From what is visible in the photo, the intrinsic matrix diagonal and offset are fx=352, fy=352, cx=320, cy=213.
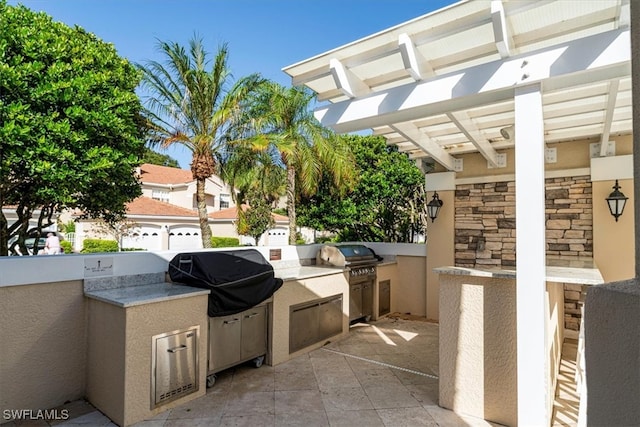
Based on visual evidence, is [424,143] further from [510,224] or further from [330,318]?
[330,318]

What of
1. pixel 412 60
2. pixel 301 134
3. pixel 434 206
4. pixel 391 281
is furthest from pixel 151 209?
pixel 412 60

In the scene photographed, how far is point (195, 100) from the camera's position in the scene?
30.9 feet

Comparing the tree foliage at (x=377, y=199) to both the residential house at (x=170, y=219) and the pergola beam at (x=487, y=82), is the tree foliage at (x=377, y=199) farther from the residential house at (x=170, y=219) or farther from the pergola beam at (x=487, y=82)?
the pergola beam at (x=487, y=82)

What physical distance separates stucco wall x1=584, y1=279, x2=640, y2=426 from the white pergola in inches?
88.3

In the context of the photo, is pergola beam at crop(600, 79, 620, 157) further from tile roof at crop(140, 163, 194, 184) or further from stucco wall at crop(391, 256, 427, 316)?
tile roof at crop(140, 163, 194, 184)

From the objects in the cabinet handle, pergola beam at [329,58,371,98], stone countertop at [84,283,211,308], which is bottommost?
the cabinet handle

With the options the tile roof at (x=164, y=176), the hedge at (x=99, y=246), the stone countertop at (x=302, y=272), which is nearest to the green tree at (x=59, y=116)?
the stone countertop at (x=302, y=272)

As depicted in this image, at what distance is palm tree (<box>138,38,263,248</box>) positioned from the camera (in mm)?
8922

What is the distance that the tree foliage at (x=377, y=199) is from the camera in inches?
471

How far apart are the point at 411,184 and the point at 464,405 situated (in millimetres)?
9163

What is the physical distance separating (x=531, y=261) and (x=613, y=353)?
2.33 meters

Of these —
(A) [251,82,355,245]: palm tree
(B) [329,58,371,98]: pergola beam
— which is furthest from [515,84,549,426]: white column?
(A) [251,82,355,245]: palm tree

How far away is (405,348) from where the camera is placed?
565 cm

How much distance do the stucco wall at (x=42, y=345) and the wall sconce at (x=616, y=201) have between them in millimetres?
7309
